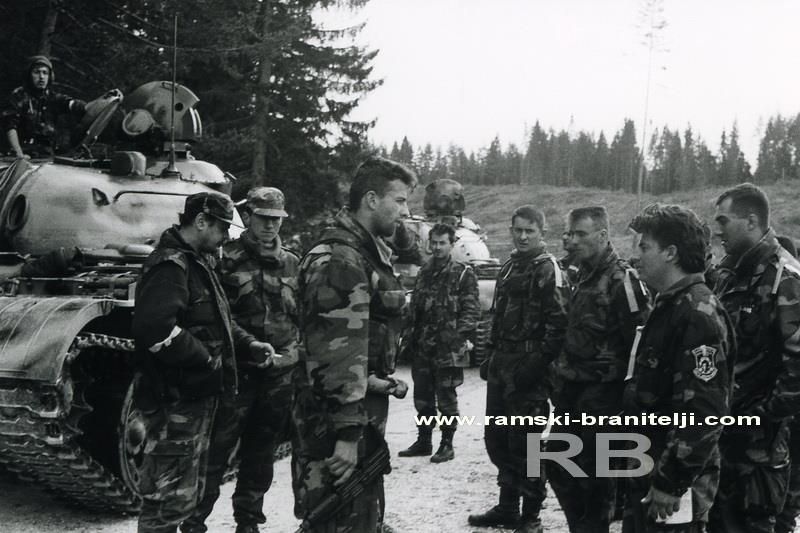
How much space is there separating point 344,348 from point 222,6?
52.8 feet

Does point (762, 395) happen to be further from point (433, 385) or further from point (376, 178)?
point (433, 385)

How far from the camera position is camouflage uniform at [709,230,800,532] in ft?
12.5

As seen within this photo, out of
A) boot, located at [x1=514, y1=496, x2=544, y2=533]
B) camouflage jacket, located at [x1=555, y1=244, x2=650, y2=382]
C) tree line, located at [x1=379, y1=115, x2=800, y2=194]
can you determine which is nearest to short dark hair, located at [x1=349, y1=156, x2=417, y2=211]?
camouflage jacket, located at [x1=555, y1=244, x2=650, y2=382]

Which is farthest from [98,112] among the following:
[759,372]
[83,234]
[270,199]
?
[759,372]

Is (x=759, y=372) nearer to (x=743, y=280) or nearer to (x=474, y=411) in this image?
(x=743, y=280)

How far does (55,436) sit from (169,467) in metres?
1.27

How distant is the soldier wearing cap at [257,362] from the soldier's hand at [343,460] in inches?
72.7

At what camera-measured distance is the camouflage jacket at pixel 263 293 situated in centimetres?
514

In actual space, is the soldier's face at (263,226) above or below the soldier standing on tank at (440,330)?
above

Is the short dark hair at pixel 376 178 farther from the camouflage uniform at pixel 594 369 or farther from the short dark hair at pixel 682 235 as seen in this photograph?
the camouflage uniform at pixel 594 369

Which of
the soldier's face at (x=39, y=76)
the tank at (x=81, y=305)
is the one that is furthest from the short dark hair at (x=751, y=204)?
the soldier's face at (x=39, y=76)

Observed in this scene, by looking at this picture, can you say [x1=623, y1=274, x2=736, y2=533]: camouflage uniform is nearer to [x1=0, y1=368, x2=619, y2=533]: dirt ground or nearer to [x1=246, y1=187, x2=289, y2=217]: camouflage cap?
[x1=0, y1=368, x2=619, y2=533]: dirt ground

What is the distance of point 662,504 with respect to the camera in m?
3.09

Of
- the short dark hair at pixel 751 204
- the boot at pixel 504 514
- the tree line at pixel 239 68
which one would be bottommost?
the boot at pixel 504 514
